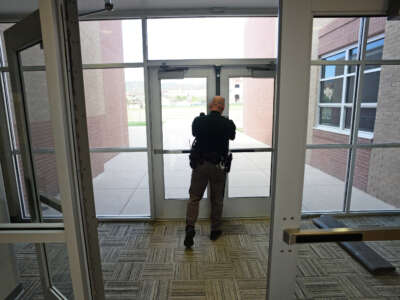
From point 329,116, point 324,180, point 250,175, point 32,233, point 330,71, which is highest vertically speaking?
point 330,71

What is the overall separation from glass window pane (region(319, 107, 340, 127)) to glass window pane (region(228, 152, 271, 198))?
1658 millimetres

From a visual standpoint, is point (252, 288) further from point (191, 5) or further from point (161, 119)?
point (191, 5)

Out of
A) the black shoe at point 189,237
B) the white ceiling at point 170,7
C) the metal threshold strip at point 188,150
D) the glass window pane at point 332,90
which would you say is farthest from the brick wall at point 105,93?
the glass window pane at point 332,90

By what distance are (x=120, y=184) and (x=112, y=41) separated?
2.32m

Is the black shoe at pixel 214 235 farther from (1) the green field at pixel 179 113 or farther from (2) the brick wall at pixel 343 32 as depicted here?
(2) the brick wall at pixel 343 32

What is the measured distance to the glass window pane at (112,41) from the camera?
2.82 m

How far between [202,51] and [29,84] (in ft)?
6.42

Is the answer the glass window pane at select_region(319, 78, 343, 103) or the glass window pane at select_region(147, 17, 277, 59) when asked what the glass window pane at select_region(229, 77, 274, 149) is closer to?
the glass window pane at select_region(147, 17, 277, 59)

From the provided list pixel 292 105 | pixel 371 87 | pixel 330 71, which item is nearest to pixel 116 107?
pixel 292 105

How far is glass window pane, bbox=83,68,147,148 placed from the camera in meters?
2.96

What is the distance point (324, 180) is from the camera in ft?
13.2

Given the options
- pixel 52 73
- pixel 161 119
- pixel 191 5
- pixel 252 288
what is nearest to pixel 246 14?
pixel 191 5

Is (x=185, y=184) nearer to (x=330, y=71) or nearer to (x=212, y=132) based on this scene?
(x=212, y=132)

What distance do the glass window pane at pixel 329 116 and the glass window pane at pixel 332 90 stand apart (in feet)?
0.46
